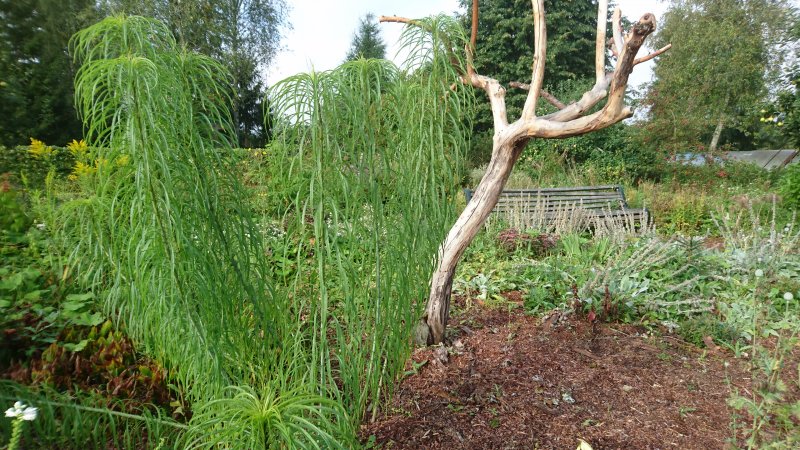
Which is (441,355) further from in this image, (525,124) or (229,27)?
(229,27)

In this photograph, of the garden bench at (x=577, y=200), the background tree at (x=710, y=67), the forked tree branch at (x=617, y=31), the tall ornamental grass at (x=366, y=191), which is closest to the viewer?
the tall ornamental grass at (x=366, y=191)

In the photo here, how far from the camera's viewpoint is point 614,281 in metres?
3.15

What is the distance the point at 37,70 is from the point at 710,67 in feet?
61.6

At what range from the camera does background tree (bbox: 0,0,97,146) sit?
482 cm

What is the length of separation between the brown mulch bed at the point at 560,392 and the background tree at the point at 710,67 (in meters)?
9.70

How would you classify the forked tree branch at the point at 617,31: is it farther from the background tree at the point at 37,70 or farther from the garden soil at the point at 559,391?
the background tree at the point at 37,70

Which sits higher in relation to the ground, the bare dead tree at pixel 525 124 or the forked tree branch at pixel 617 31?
the forked tree branch at pixel 617 31

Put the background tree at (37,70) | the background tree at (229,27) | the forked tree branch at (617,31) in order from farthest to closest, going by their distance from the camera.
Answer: the background tree at (229,27) < the background tree at (37,70) < the forked tree branch at (617,31)

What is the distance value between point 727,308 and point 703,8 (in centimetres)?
1867

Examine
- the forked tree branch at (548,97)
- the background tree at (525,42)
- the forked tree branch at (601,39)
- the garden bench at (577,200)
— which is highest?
the background tree at (525,42)

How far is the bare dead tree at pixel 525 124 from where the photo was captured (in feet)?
7.91

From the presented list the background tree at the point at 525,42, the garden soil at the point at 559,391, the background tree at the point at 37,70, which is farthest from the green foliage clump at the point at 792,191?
the background tree at the point at 37,70

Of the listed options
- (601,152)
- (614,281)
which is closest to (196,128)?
(614,281)

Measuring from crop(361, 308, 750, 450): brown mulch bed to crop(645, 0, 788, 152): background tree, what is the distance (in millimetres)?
9698
